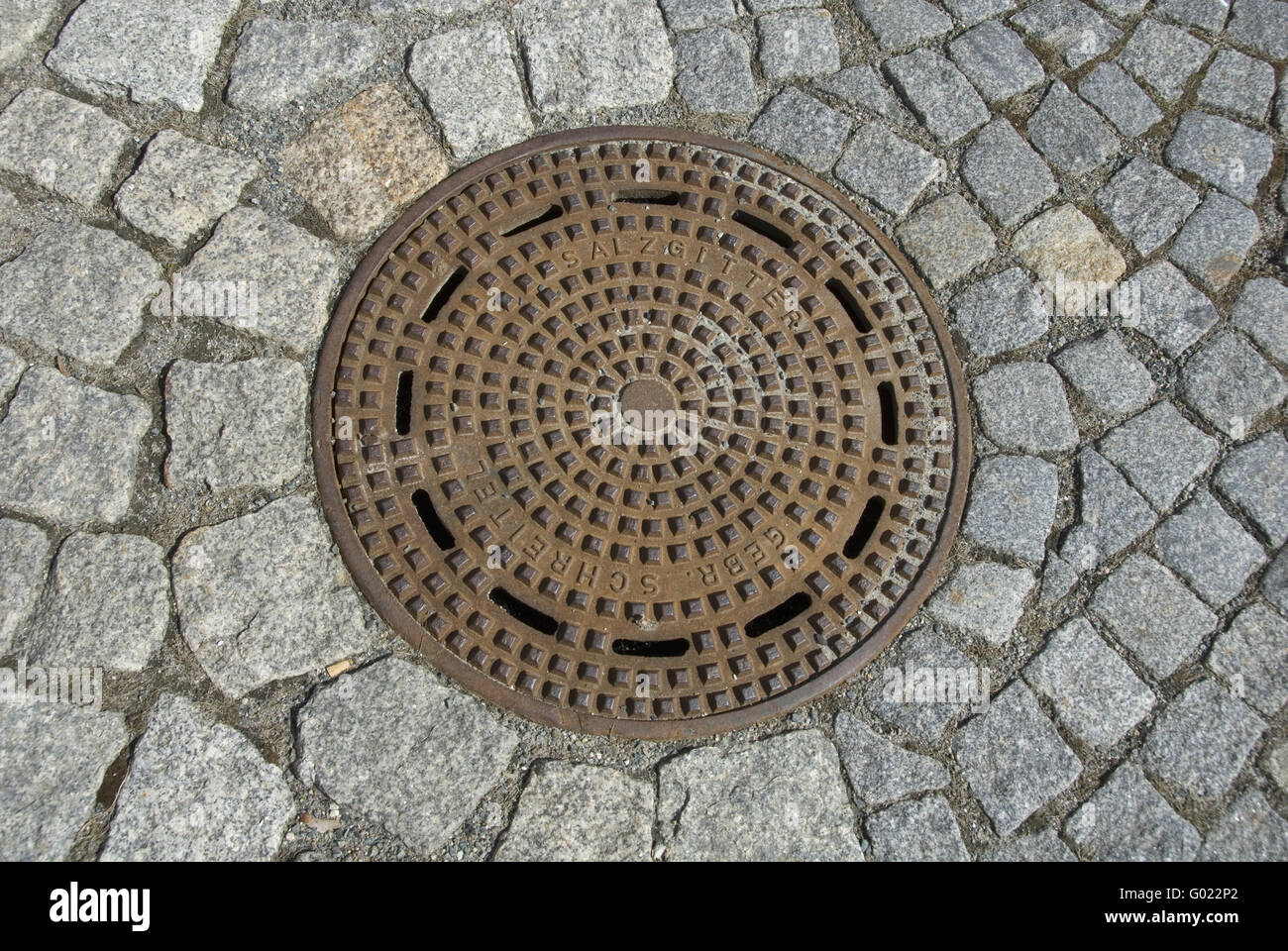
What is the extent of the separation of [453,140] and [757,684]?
204 centimetres

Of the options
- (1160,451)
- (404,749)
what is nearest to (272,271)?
(404,749)

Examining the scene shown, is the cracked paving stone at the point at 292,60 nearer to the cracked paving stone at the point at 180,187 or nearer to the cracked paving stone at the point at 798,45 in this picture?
the cracked paving stone at the point at 180,187

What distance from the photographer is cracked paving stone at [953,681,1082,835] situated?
2797mm

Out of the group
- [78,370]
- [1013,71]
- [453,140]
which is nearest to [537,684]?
[78,370]

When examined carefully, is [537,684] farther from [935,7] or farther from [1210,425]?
[935,7]

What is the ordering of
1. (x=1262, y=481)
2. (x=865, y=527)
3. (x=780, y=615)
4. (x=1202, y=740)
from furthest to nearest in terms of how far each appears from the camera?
(x=1262, y=481)
(x=865, y=527)
(x=780, y=615)
(x=1202, y=740)

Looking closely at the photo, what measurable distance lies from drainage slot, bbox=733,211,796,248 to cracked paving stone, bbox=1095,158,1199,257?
1.14 meters

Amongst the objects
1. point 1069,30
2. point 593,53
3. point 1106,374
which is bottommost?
point 1106,374

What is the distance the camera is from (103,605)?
8.91ft

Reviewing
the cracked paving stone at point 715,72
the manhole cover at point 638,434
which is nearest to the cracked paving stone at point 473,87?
the manhole cover at point 638,434

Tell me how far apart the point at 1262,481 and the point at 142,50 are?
387cm

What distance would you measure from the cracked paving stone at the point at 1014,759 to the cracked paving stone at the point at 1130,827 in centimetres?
9

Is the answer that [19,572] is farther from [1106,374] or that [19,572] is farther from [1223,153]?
[1223,153]

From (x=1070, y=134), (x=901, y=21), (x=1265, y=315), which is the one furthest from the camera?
(x=901, y=21)
